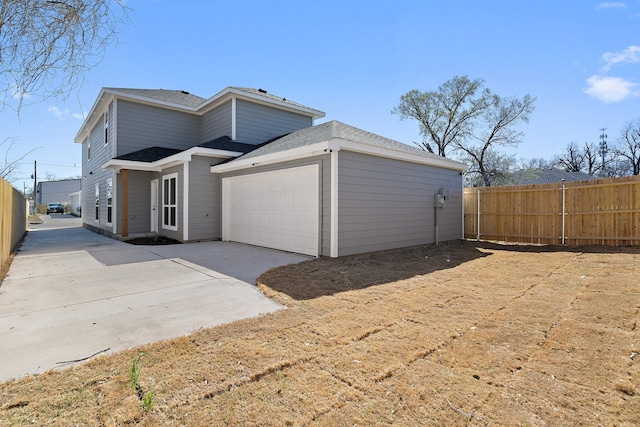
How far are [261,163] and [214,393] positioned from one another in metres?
7.31

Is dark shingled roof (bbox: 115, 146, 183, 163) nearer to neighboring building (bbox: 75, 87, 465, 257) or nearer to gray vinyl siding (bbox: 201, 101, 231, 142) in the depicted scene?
neighboring building (bbox: 75, 87, 465, 257)

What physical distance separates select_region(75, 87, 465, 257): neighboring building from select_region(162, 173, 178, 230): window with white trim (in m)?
0.04

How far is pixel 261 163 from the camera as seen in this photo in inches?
351

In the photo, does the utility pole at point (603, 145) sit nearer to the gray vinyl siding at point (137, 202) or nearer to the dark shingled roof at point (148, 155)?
the dark shingled roof at point (148, 155)

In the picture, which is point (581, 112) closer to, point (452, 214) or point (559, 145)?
point (452, 214)

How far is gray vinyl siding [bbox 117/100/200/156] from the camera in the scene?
12.2 m

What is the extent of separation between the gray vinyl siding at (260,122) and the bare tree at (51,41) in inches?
392

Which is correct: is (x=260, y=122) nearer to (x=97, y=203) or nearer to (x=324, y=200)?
(x=324, y=200)

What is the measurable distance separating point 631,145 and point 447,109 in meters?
20.1

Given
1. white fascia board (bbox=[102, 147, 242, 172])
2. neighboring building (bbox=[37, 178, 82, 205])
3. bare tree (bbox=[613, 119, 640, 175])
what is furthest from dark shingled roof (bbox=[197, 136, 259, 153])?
neighboring building (bbox=[37, 178, 82, 205])

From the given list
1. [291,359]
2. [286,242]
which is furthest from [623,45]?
[291,359]

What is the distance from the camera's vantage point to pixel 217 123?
13250mm

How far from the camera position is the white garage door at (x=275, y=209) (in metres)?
7.55

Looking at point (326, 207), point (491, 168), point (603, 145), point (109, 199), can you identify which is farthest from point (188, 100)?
point (603, 145)
